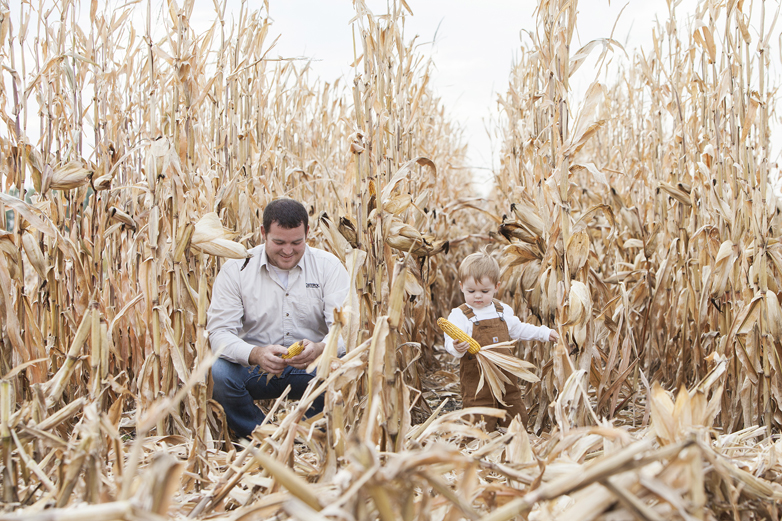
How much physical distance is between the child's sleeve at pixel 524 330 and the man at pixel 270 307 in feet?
2.53

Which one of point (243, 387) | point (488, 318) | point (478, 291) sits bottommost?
point (243, 387)

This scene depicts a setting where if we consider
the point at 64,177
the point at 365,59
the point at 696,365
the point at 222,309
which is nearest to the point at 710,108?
the point at 696,365

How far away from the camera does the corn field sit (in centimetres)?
115

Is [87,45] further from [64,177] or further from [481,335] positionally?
[481,335]

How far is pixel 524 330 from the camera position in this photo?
98.7 inches

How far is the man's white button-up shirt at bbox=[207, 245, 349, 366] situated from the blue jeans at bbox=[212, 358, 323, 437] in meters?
0.08

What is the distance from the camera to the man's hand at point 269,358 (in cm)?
238

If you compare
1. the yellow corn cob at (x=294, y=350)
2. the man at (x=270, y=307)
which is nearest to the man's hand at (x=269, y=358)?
the man at (x=270, y=307)

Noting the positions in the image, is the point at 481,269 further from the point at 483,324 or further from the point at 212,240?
the point at 212,240

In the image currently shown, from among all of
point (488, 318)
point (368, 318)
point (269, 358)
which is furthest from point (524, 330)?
point (269, 358)

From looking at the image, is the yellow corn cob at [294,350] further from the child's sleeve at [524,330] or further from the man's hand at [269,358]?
the child's sleeve at [524,330]

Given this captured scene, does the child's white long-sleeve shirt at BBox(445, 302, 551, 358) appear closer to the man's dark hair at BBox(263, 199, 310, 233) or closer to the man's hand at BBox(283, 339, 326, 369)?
the man's hand at BBox(283, 339, 326, 369)

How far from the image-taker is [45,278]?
6.91 ft

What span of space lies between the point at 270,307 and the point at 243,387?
39cm
